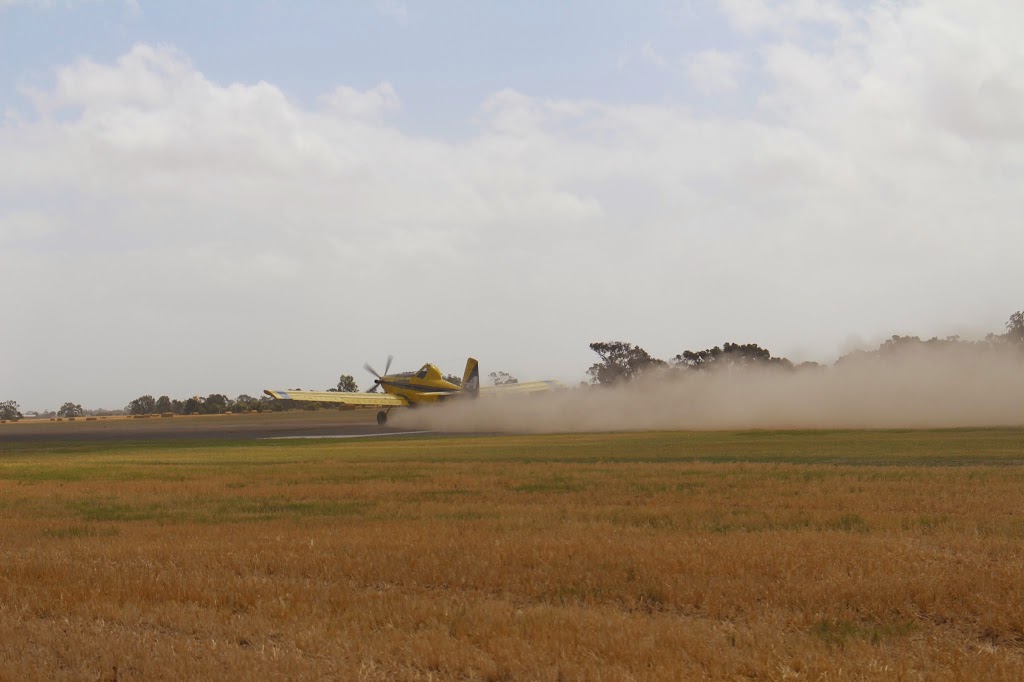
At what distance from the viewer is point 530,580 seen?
43.2 feet

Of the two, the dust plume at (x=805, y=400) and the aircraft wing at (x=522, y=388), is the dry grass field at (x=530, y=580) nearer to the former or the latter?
the dust plume at (x=805, y=400)

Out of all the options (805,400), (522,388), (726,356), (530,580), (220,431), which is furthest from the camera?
(726,356)

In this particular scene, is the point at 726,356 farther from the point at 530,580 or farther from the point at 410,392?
the point at 530,580

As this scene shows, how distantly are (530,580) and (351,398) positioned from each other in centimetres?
7945

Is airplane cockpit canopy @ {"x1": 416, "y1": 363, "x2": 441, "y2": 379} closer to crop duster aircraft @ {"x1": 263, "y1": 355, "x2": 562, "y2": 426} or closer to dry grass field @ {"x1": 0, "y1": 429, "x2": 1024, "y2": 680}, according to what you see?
crop duster aircraft @ {"x1": 263, "y1": 355, "x2": 562, "y2": 426}

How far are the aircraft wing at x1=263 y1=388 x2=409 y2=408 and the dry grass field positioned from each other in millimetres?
61573

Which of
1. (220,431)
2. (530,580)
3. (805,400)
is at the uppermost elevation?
(805,400)

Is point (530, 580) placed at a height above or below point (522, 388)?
below

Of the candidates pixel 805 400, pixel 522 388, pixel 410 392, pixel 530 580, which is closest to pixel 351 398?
pixel 410 392

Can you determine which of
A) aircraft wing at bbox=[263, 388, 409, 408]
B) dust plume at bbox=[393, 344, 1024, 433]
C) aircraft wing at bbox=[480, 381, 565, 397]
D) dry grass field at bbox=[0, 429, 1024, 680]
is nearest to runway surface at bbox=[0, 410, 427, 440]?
aircraft wing at bbox=[263, 388, 409, 408]

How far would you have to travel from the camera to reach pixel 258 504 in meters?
23.8

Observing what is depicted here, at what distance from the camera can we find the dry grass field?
31.0 feet

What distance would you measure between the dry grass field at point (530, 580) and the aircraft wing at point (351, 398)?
61.6 metres

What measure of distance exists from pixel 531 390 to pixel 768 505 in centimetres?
7955
